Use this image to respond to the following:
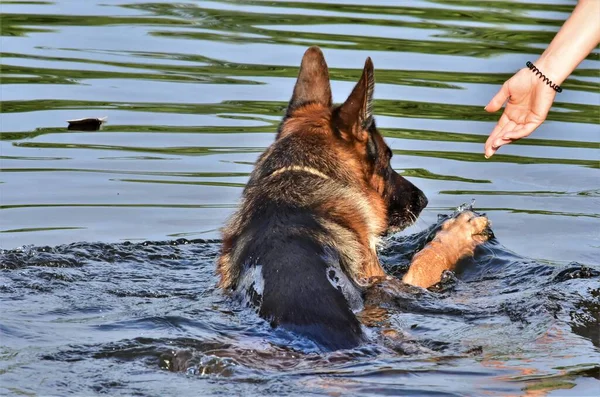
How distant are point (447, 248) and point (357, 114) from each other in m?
1.28

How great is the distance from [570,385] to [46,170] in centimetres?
548

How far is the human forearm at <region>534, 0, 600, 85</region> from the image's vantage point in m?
6.63

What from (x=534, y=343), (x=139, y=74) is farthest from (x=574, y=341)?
(x=139, y=74)

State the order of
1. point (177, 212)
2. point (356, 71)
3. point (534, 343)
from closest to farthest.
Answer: point (534, 343), point (177, 212), point (356, 71)

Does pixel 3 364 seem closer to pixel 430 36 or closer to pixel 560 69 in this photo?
pixel 560 69

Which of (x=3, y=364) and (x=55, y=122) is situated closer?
(x=3, y=364)

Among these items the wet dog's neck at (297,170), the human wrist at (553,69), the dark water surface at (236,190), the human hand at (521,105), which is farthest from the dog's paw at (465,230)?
the wet dog's neck at (297,170)

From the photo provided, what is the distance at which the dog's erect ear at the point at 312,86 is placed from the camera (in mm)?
7211

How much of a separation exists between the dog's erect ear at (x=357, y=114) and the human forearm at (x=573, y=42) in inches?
44.9

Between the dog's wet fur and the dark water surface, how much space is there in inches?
7.0

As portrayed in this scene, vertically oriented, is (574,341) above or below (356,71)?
below

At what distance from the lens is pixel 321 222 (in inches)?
246

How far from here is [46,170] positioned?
31.1 feet

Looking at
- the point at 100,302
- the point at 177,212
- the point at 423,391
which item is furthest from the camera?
the point at 177,212
